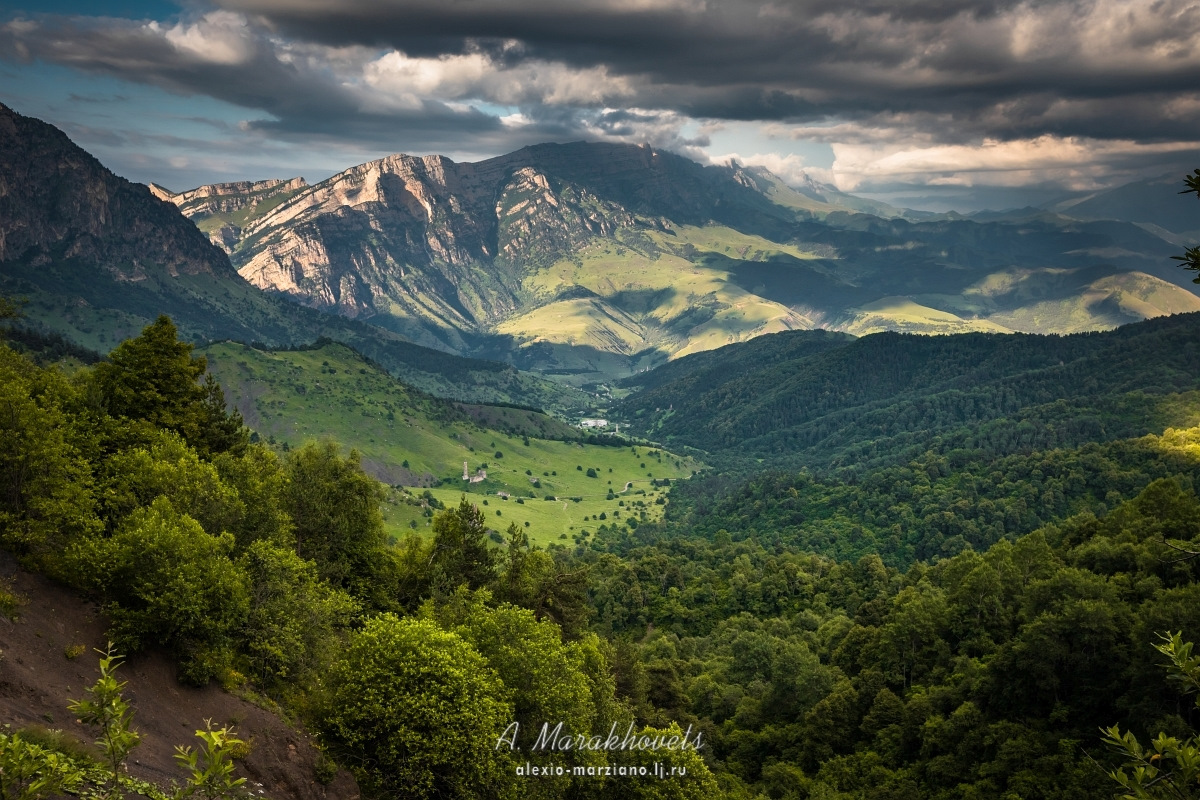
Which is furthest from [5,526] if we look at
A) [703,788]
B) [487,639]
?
[703,788]

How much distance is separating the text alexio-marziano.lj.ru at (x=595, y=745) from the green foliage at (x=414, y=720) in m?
1.94

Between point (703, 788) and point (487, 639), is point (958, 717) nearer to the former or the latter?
point (703, 788)

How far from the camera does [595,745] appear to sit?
50.0 m

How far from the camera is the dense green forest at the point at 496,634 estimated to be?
4116cm

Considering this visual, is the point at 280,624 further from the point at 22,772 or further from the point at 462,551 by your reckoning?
the point at 22,772

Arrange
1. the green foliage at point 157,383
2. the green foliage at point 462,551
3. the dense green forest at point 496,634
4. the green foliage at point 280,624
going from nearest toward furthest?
the dense green forest at point 496,634, the green foliage at point 280,624, the green foliage at point 157,383, the green foliage at point 462,551

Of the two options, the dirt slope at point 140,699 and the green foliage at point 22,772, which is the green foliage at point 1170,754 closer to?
the green foliage at point 22,772

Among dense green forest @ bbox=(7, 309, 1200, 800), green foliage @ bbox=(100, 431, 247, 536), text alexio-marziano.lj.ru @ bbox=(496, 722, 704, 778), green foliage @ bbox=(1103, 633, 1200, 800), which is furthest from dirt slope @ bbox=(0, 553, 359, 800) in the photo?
green foliage @ bbox=(1103, 633, 1200, 800)

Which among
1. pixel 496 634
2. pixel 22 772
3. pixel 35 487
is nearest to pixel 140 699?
pixel 35 487

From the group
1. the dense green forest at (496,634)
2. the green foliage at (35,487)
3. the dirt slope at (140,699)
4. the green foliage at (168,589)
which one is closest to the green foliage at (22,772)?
the dirt slope at (140,699)

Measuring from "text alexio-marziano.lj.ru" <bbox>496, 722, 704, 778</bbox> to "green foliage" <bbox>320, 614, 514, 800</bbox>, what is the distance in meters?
1.94

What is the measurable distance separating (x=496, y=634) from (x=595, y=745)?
9505 mm

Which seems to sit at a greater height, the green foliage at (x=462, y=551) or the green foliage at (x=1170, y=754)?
the green foliage at (x=1170, y=754)

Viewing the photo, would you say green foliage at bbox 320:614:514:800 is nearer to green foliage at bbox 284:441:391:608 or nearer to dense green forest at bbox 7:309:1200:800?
dense green forest at bbox 7:309:1200:800
